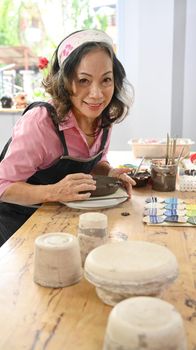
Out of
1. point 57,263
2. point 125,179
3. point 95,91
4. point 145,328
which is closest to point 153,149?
point 125,179

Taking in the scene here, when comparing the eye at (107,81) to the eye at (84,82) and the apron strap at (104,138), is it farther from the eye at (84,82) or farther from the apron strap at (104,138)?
the apron strap at (104,138)

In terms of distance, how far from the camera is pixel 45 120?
1308mm

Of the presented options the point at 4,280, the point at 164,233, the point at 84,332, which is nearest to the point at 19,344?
the point at 84,332

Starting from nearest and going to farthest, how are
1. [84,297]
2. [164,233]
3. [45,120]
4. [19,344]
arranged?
[19,344], [84,297], [164,233], [45,120]

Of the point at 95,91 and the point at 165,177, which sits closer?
the point at 95,91

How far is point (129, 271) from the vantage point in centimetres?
63

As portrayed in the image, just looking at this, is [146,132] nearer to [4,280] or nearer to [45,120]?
[45,120]

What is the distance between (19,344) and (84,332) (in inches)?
3.8

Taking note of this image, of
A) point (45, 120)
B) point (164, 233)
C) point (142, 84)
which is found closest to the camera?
point (164, 233)

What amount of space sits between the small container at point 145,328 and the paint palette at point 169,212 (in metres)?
0.59

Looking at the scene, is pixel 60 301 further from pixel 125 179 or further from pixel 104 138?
pixel 104 138

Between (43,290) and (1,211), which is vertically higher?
(43,290)

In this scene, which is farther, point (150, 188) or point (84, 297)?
point (150, 188)

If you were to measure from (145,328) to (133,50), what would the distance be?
3.03 meters
